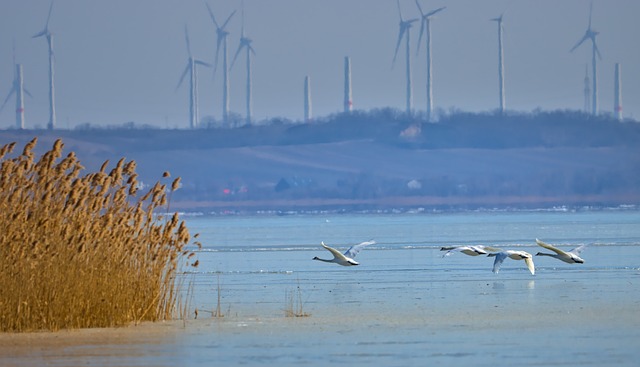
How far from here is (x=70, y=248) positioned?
632 inches

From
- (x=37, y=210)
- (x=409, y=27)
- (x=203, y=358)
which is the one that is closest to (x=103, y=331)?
(x=37, y=210)

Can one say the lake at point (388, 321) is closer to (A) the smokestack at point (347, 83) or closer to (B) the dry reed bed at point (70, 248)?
(B) the dry reed bed at point (70, 248)

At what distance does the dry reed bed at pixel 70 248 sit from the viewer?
15.8 metres

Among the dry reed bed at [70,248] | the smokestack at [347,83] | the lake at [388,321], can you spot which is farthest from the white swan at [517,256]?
the smokestack at [347,83]

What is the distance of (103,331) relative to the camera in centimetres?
1600

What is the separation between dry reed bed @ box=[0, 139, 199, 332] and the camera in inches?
622

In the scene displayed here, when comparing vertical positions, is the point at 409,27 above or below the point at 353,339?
above

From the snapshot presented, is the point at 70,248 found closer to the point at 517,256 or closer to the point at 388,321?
the point at 388,321

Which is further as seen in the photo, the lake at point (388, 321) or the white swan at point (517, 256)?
the white swan at point (517, 256)

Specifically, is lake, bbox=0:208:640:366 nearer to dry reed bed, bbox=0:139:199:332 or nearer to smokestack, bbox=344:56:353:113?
dry reed bed, bbox=0:139:199:332

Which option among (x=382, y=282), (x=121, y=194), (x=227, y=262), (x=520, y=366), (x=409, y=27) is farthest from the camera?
(x=409, y=27)

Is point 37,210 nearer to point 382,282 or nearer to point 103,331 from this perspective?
point 103,331

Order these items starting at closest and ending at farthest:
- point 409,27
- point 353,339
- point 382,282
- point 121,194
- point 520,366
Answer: point 520,366
point 353,339
point 121,194
point 382,282
point 409,27

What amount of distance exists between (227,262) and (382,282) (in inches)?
346
